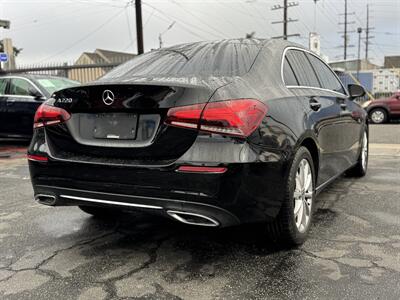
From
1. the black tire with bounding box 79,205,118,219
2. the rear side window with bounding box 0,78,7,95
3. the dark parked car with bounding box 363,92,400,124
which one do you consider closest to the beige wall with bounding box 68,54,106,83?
the rear side window with bounding box 0,78,7,95

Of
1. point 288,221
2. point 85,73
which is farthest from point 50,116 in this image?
point 85,73

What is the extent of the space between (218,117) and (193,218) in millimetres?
634

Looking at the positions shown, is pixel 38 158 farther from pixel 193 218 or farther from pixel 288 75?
pixel 288 75

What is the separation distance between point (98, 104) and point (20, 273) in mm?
1252

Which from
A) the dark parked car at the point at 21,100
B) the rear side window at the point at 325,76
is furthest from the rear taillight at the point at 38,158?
the dark parked car at the point at 21,100

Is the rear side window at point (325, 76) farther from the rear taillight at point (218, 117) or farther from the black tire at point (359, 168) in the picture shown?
the rear taillight at point (218, 117)

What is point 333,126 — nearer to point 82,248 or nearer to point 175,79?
point 175,79

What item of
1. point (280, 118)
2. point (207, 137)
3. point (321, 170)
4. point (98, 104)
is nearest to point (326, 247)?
point (321, 170)

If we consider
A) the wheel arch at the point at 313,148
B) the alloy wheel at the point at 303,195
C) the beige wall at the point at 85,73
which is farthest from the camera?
the beige wall at the point at 85,73

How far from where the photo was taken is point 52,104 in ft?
10.8

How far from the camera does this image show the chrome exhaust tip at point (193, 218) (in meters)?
2.75

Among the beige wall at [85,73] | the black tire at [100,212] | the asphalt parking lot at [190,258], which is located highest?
the beige wall at [85,73]

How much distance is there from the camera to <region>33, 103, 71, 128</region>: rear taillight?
317 centimetres

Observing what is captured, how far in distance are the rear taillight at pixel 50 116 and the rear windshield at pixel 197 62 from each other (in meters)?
0.48
